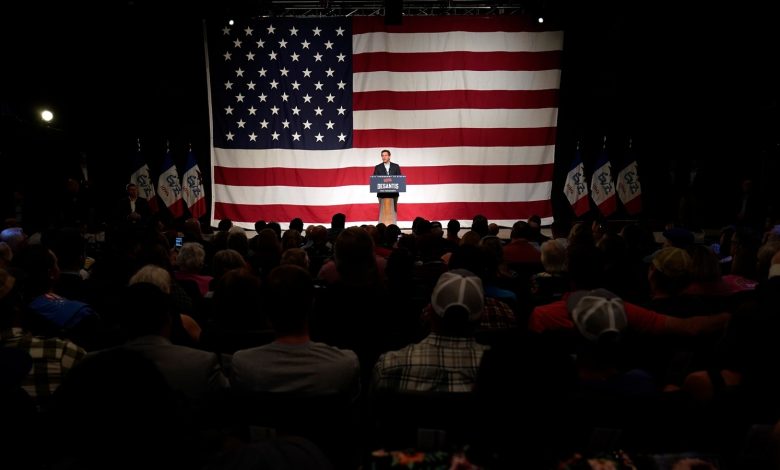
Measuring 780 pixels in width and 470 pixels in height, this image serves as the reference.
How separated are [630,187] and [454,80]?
128 inches

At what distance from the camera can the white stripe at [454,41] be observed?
937 centimetres

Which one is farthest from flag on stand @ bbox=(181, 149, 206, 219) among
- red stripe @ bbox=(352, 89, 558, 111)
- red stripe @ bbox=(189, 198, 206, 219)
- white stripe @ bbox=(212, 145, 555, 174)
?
red stripe @ bbox=(352, 89, 558, 111)

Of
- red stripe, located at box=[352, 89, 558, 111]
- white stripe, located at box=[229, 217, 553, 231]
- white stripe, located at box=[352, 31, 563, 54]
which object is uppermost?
white stripe, located at box=[352, 31, 563, 54]

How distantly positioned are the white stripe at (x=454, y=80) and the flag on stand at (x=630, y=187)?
5.96ft

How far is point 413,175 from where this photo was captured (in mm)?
9586

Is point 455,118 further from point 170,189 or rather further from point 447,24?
point 170,189

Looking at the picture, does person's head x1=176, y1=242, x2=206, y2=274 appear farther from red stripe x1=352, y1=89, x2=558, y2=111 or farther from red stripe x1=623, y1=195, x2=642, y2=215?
red stripe x1=623, y1=195, x2=642, y2=215

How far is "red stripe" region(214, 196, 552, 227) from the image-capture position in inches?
378

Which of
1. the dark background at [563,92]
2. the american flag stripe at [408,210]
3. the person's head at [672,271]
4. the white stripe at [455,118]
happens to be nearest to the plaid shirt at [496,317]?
the person's head at [672,271]

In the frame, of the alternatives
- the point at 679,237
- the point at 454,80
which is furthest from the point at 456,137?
the point at 679,237

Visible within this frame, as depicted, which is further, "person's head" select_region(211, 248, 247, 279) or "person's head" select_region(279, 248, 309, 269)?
"person's head" select_region(279, 248, 309, 269)

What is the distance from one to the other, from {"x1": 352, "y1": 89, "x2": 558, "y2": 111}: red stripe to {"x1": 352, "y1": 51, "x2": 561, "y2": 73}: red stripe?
0.38m

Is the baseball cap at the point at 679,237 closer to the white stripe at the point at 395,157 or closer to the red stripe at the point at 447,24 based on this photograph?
the white stripe at the point at 395,157

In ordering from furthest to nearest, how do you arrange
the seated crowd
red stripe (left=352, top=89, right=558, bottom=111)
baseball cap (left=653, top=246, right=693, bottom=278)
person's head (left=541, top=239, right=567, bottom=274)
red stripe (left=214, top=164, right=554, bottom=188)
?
red stripe (left=214, top=164, right=554, bottom=188), red stripe (left=352, top=89, right=558, bottom=111), person's head (left=541, top=239, right=567, bottom=274), baseball cap (left=653, top=246, right=693, bottom=278), the seated crowd
